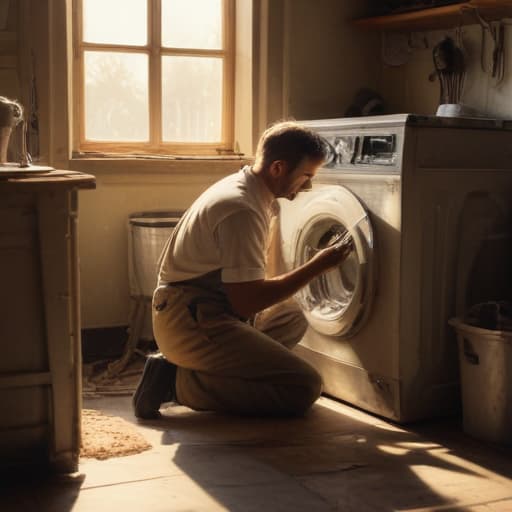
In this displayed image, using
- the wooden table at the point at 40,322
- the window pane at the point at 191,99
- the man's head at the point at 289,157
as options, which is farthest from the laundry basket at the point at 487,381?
the window pane at the point at 191,99

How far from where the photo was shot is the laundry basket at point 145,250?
12.1 feet

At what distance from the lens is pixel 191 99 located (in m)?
4.19

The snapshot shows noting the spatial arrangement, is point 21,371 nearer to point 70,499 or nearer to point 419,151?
point 70,499

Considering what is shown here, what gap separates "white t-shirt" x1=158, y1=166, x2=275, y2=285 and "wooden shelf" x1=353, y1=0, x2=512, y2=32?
1243mm

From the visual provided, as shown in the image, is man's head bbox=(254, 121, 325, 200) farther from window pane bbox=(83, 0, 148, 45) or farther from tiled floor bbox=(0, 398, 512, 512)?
window pane bbox=(83, 0, 148, 45)

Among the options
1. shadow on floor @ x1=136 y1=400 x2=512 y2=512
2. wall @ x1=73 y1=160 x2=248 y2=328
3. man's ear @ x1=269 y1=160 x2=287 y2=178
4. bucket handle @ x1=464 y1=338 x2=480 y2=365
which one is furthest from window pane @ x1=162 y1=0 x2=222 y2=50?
bucket handle @ x1=464 y1=338 x2=480 y2=365

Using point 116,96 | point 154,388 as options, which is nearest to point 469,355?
point 154,388

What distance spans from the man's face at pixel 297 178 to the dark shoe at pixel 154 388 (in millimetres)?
747

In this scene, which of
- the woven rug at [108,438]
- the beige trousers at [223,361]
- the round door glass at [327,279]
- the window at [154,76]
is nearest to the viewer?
the woven rug at [108,438]

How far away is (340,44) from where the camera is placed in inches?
165

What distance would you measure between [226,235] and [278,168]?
0.30 metres

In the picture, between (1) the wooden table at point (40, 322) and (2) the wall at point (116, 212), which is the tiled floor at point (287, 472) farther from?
(2) the wall at point (116, 212)

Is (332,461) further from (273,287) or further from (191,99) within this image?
(191,99)

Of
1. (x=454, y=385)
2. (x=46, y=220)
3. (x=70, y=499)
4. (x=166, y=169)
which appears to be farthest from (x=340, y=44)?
(x=70, y=499)
